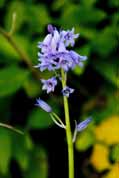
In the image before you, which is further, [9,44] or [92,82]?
[92,82]

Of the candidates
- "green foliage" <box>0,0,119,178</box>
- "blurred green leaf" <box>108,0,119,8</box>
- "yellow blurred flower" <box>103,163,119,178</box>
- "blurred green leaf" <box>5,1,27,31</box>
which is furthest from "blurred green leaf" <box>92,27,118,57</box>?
"yellow blurred flower" <box>103,163,119,178</box>

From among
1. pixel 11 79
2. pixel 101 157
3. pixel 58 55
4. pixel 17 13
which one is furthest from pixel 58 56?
pixel 101 157

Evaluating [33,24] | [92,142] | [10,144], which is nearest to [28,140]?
[10,144]

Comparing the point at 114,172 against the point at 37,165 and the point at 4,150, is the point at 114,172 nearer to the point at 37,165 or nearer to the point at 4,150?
the point at 37,165

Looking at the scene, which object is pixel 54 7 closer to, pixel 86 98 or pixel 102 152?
pixel 86 98

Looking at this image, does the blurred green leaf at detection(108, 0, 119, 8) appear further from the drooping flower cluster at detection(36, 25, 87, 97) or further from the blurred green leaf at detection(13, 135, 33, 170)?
the drooping flower cluster at detection(36, 25, 87, 97)

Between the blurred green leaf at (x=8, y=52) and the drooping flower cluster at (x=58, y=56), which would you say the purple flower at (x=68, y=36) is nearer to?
the drooping flower cluster at (x=58, y=56)

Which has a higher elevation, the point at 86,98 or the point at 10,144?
the point at 86,98

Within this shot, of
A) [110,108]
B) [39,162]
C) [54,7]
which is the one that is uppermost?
[54,7]
